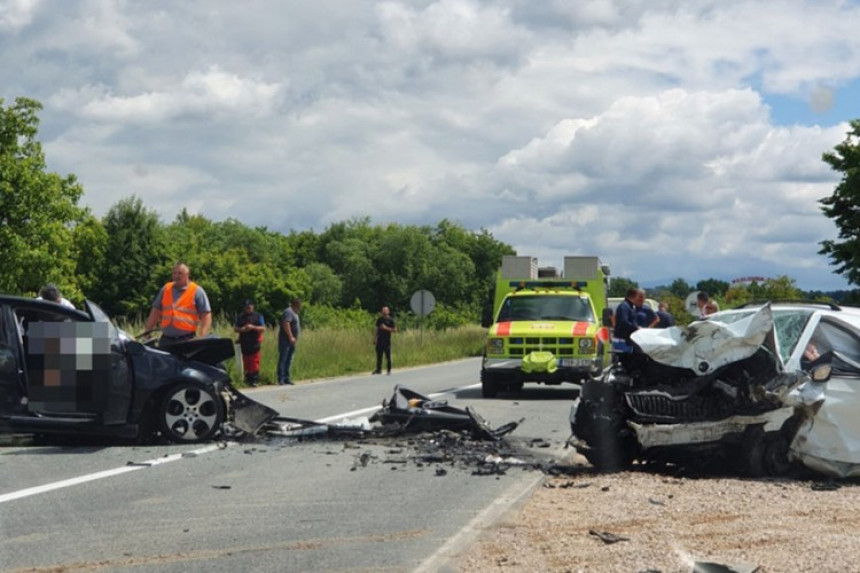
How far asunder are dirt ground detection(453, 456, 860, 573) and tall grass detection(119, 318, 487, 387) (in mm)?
15428

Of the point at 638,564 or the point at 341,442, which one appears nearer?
the point at 638,564

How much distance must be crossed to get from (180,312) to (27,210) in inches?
1648

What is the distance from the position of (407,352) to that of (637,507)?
33.3m

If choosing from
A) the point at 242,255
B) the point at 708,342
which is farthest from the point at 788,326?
the point at 242,255

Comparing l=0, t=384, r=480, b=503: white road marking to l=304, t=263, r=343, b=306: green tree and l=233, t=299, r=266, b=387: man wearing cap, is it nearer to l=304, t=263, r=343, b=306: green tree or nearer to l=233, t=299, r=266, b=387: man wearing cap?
l=233, t=299, r=266, b=387: man wearing cap

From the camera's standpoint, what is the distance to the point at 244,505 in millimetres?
8383

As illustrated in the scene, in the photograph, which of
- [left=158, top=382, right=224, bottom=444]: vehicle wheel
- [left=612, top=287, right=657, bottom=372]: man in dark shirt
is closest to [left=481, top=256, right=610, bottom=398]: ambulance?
[left=612, top=287, right=657, bottom=372]: man in dark shirt

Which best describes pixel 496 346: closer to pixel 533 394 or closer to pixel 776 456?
pixel 533 394

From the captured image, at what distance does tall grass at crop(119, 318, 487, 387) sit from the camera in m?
27.5

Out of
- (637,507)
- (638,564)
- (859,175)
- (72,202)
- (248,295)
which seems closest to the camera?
(638,564)

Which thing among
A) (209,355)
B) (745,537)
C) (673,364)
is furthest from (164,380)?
(745,537)

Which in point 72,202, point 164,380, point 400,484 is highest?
point 72,202

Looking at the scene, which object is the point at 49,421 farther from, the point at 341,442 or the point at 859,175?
the point at 859,175

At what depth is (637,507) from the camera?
823 centimetres
